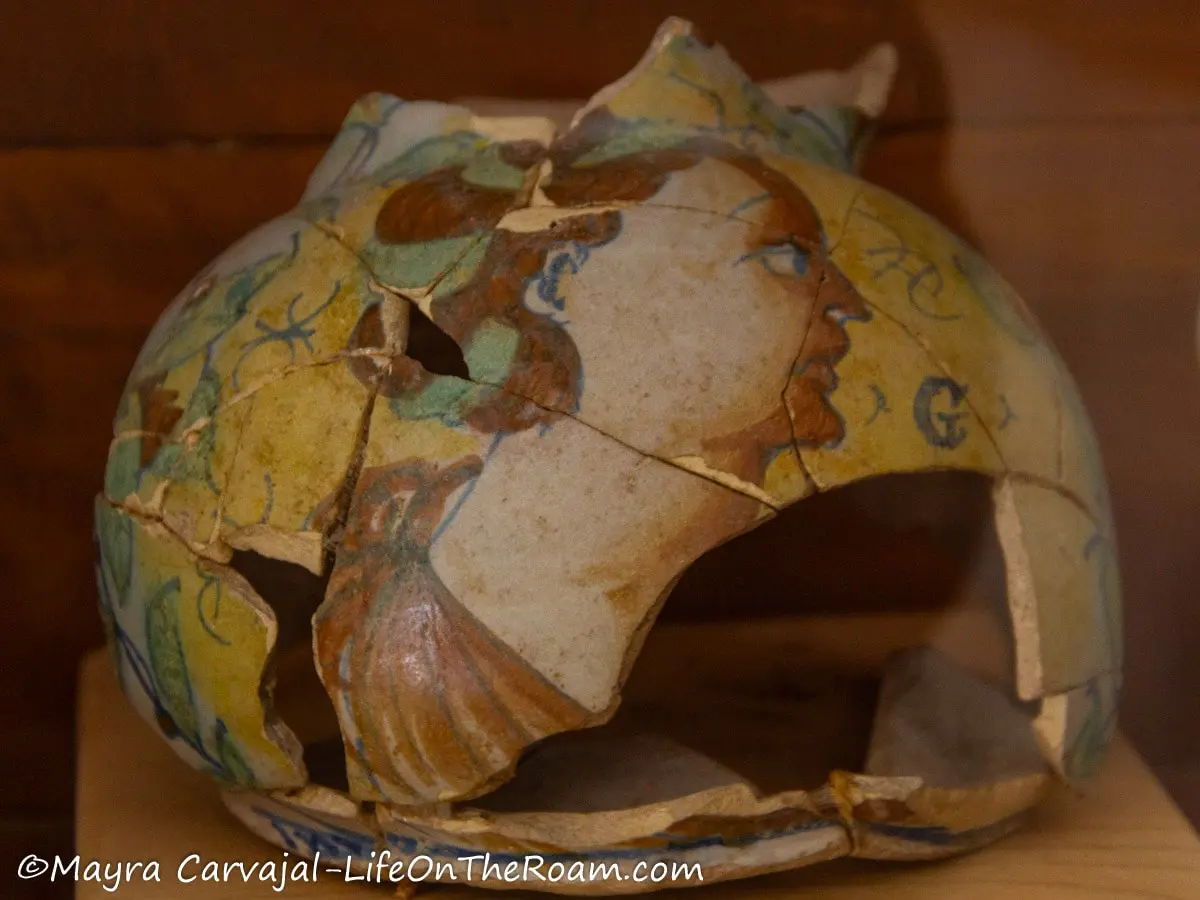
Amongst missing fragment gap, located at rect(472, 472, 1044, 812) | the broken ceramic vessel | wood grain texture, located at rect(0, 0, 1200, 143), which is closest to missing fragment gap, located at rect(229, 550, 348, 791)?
the broken ceramic vessel

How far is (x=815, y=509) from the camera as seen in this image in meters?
1.42

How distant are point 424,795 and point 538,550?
0.55 ft

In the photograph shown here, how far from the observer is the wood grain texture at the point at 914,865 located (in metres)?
0.92

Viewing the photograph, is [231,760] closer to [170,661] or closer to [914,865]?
[170,661]

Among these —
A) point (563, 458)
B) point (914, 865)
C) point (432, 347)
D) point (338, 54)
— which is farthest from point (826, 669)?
point (338, 54)

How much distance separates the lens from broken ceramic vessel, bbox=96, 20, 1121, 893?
2.63ft

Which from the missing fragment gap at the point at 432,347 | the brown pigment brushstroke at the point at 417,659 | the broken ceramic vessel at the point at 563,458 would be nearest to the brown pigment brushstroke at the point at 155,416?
the broken ceramic vessel at the point at 563,458

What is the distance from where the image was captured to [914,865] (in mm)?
953

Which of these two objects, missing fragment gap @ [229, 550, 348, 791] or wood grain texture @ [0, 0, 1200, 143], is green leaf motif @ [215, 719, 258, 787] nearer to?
missing fragment gap @ [229, 550, 348, 791]

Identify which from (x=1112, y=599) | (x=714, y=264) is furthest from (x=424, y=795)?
(x=1112, y=599)

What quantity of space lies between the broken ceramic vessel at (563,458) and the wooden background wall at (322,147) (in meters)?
0.18

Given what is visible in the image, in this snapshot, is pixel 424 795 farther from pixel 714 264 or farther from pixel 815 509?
pixel 815 509

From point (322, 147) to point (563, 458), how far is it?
2.05 feet

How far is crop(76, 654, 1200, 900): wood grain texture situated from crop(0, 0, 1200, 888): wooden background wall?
102 mm
